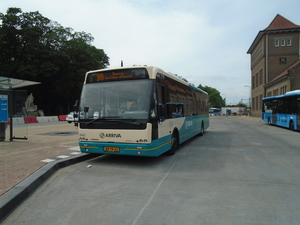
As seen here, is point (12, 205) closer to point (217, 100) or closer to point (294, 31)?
point (294, 31)

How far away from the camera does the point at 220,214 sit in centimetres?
385

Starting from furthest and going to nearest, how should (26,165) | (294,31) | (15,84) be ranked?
(294,31)
(15,84)
(26,165)

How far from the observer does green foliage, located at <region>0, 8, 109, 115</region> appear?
3578 centimetres

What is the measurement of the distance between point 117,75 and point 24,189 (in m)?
3.92

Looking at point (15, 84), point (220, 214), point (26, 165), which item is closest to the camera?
point (220, 214)

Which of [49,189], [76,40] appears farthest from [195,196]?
[76,40]

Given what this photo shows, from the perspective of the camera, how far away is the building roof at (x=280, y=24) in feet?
160

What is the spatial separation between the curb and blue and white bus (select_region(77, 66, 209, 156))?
1275mm

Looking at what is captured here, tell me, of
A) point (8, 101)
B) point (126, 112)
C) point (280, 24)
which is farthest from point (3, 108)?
point (280, 24)

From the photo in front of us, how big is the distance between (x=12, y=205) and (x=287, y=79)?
4114 centimetres

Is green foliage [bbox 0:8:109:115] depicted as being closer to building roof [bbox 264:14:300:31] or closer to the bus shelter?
the bus shelter

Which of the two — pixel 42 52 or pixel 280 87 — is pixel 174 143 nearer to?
pixel 42 52

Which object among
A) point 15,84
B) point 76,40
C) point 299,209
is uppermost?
point 76,40

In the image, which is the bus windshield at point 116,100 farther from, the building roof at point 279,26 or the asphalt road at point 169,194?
the building roof at point 279,26
